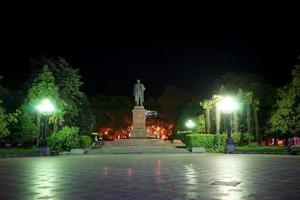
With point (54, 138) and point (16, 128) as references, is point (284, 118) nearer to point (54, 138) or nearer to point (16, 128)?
point (54, 138)

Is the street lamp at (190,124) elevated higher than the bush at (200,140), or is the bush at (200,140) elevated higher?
the street lamp at (190,124)

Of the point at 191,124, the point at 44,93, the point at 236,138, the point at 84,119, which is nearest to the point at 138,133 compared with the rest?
the point at 44,93

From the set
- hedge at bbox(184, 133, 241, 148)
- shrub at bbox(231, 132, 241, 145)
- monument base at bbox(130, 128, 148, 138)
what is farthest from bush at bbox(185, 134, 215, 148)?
monument base at bbox(130, 128, 148, 138)

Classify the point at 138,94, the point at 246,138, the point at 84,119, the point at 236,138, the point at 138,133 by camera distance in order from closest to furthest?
the point at 236,138, the point at 246,138, the point at 138,133, the point at 138,94, the point at 84,119

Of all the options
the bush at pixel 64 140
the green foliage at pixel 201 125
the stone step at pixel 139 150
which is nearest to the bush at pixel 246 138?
the stone step at pixel 139 150

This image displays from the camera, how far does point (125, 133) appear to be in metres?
91.1

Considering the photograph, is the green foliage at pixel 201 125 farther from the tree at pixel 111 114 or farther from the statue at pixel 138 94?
the tree at pixel 111 114

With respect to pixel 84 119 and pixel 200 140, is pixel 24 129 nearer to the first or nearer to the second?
pixel 84 119

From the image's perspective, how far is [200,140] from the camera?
45125 mm

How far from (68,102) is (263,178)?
41012 millimetres

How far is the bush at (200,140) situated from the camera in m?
44.8

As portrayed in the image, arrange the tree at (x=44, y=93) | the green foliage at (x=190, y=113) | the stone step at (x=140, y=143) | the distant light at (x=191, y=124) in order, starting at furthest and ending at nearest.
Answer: the green foliage at (x=190, y=113) < the distant light at (x=191, y=124) < the stone step at (x=140, y=143) < the tree at (x=44, y=93)

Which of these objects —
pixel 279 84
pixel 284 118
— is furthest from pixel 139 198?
pixel 279 84

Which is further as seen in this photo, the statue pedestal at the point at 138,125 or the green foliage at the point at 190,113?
the green foliage at the point at 190,113
